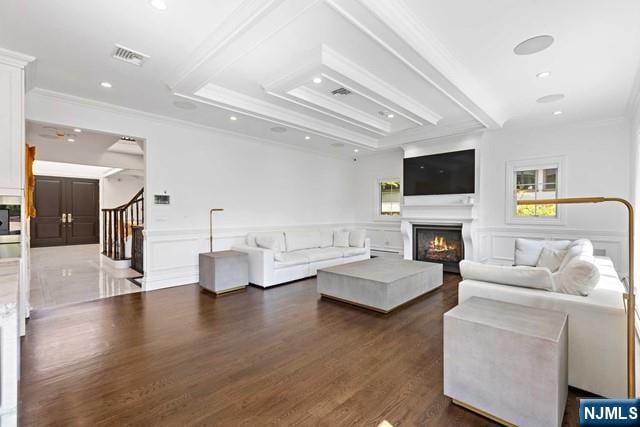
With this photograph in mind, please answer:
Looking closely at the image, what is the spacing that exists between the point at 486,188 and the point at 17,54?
23.9 ft

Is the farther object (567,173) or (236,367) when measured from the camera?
(567,173)

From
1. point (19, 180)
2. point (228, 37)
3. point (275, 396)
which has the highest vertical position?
point (228, 37)

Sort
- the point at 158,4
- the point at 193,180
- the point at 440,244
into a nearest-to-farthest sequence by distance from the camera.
Answer: the point at 158,4, the point at 193,180, the point at 440,244

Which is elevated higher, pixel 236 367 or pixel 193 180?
pixel 193 180

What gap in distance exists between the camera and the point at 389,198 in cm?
800

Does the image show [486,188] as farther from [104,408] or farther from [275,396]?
[104,408]

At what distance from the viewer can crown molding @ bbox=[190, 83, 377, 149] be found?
4.06 meters

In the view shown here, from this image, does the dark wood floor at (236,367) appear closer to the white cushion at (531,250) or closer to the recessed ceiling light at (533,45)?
the white cushion at (531,250)

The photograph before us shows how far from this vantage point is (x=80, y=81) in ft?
12.1

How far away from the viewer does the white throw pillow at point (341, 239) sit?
670 centimetres

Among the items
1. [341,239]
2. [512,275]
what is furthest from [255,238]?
[512,275]

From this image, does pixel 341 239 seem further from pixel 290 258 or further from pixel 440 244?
pixel 440 244

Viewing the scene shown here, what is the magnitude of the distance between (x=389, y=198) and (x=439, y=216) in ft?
5.94

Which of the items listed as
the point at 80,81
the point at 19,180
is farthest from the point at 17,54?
the point at 19,180
